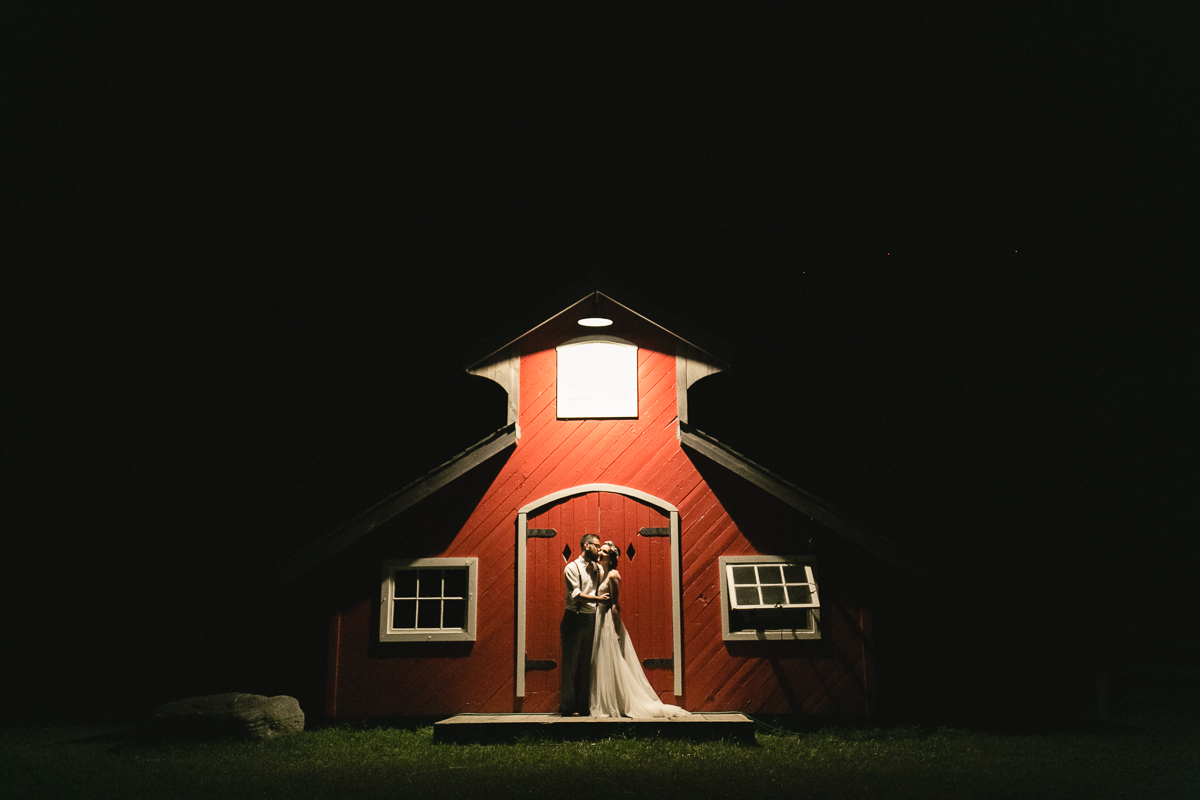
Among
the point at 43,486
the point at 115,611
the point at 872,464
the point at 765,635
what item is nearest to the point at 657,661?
the point at 765,635

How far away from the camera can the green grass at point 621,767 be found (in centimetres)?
631

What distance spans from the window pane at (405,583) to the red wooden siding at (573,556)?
9.4 inches

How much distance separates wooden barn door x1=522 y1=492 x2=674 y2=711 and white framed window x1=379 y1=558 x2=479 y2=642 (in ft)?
2.42

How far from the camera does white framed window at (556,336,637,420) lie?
10055mm

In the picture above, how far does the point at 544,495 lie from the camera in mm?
9766

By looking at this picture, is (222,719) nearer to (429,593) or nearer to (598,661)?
(429,593)

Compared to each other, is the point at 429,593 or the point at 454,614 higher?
the point at 429,593

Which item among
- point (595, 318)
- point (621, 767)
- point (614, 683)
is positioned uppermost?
point (595, 318)

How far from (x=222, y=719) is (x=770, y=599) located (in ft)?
20.4

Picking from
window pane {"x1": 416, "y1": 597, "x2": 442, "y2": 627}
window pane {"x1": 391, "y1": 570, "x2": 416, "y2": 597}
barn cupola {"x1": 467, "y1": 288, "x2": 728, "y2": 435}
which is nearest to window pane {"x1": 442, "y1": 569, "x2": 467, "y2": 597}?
window pane {"x1": 416, "y1": 597, "x2": 442, "y2": 627}

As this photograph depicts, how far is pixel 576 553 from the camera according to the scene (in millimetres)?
9523

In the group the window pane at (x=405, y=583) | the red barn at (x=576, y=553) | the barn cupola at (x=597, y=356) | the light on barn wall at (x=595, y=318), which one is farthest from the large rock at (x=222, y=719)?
the light on barn wall at (x=595, y=318)

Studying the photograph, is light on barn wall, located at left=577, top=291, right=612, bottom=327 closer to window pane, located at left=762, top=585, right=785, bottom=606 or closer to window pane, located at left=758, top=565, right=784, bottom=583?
window pane, located at left=758, top=565, right=784, bottom=583

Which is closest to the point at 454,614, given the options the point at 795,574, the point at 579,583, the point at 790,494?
the point at 579,583
